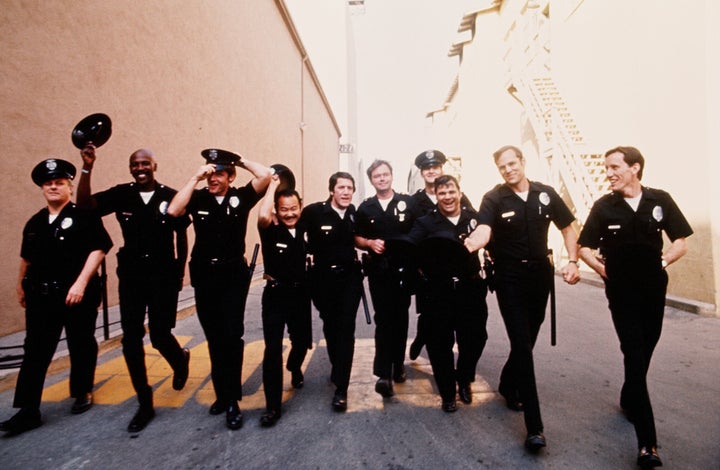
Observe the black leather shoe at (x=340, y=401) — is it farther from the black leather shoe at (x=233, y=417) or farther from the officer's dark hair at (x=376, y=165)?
the officer's dark hair at (x=376, y=165)

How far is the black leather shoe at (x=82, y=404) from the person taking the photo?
132 inches

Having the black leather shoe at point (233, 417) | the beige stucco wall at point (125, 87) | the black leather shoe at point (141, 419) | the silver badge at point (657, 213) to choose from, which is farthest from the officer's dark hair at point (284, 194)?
the beige stucco wall at point (125, 87)

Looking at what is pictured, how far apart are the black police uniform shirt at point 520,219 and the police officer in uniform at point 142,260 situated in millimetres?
2660

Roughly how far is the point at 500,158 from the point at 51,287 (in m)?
3.84

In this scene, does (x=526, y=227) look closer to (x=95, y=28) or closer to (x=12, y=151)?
(x=12, y=151)

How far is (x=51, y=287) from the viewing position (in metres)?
3.23

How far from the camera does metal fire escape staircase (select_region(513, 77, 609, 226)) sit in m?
10.5

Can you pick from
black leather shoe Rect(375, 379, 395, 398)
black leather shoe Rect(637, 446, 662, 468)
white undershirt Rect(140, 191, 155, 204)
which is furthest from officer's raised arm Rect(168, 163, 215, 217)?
black leather shoe Rect(637, 446, 662, 468)

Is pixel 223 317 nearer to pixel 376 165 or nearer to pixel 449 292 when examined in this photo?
pixel 449 292

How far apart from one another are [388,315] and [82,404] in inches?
109

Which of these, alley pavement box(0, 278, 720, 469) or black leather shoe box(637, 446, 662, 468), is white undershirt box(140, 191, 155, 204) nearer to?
alley pavement box(0, 278, 720, 469)

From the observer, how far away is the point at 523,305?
9.95ft

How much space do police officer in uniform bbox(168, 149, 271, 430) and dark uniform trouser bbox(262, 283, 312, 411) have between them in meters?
0.21

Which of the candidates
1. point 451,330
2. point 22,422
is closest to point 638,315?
point 451,330
